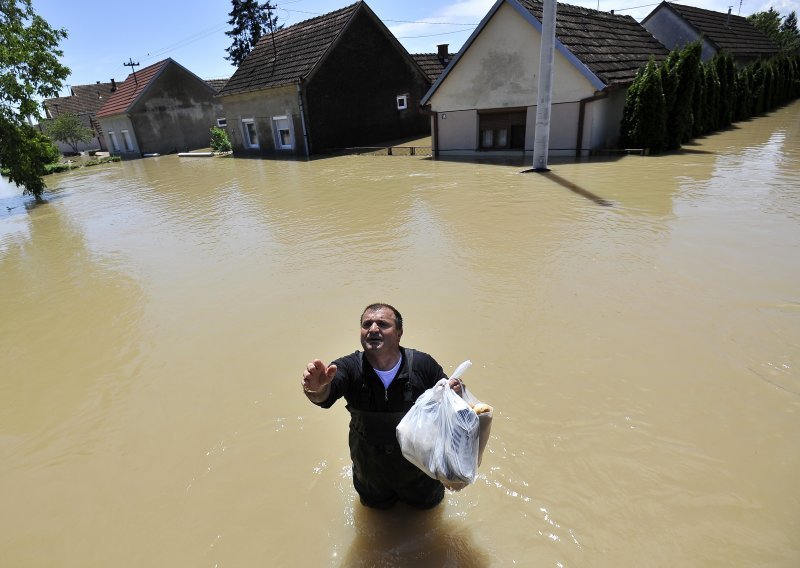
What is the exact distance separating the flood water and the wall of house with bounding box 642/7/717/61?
25.0 m

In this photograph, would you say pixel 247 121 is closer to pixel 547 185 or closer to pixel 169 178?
pixel 169 178

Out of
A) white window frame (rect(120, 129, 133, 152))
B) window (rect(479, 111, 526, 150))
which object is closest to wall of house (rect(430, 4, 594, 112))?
window (rect(479, 111, 526, 150))

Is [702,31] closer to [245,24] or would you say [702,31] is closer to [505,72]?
[505,72]

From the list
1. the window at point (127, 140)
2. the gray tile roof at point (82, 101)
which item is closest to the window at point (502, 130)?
the window at point (127, 140)

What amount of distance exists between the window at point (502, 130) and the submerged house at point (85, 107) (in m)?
41.7

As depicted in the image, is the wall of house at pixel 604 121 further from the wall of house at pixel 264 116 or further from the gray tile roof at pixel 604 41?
the wall of house at pixel 264 116

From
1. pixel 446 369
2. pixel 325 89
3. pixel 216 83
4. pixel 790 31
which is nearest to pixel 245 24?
pixel 216 83

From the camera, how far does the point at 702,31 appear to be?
2786 cm

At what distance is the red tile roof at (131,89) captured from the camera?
3272cm

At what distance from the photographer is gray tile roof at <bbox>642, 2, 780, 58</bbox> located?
2875cm

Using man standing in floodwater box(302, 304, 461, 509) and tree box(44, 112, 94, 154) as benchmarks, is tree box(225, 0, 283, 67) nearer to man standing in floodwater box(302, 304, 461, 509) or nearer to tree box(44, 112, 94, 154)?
tree box(44, 112, 94, 154)

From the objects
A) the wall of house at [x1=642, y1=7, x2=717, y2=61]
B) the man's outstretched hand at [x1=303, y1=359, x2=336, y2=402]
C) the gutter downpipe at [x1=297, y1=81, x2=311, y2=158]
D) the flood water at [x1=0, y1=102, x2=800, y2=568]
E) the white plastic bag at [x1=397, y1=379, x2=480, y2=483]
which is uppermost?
the wall of house at [x1=642, y1=7, x2=717, y2=61]

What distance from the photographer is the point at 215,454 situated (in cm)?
353

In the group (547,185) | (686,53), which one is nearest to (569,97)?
(686,53)
